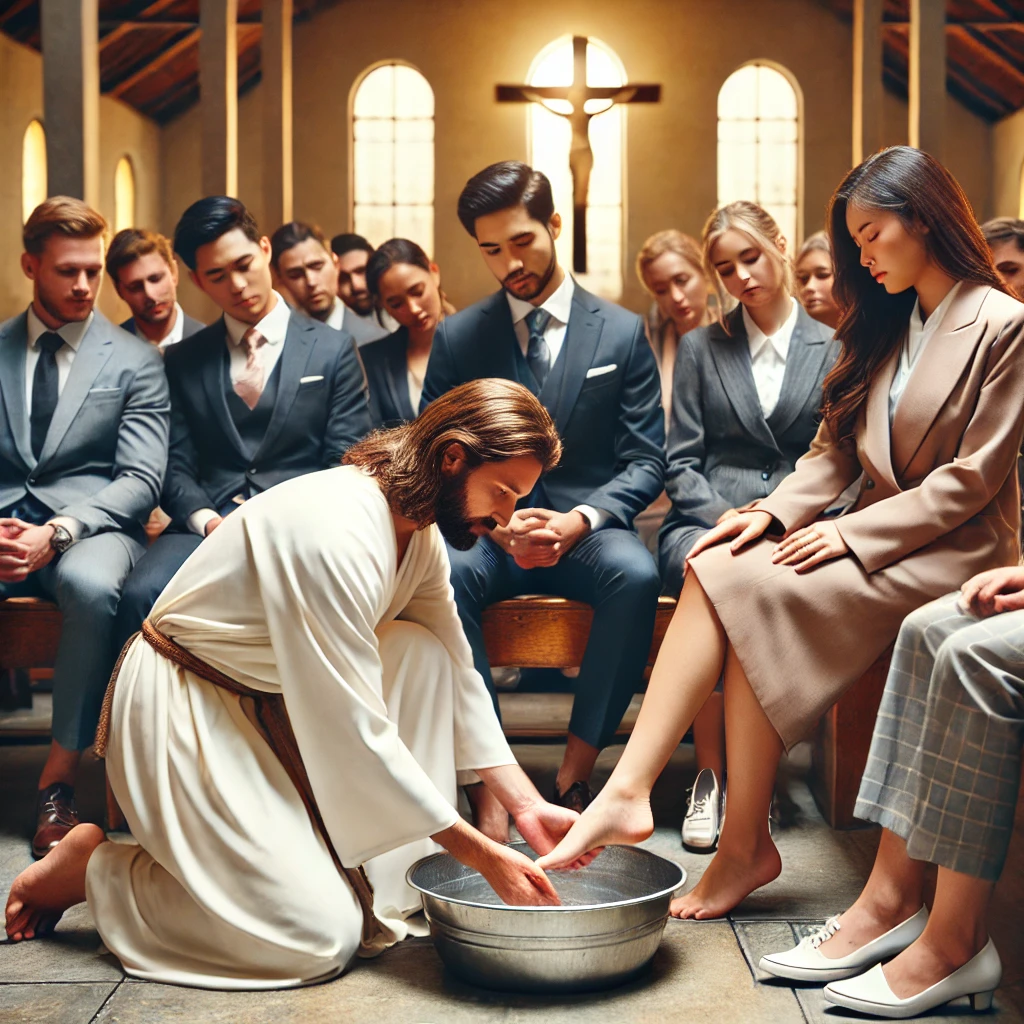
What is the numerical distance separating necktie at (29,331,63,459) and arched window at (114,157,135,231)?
11830mm

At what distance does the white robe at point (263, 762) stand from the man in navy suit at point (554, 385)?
1004 millimetres

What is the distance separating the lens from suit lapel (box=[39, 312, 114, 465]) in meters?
4.18

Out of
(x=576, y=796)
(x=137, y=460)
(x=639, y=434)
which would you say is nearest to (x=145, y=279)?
(x=137, y=460)

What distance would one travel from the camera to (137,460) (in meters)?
4.20

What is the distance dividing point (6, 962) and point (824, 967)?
67.6 inches

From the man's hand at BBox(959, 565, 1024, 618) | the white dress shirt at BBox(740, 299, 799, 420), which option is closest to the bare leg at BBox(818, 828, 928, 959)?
the man's hand at BBox(959, 565, 1024, 618)

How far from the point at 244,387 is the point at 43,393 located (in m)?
0.63

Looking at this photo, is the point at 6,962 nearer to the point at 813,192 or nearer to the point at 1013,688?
the point at 1013,688

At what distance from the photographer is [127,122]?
1566cm

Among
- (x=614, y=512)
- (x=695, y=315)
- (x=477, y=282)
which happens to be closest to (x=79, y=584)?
(x=614, y=512)

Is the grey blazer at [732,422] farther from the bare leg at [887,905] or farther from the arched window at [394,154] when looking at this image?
the arched window at [394,154]

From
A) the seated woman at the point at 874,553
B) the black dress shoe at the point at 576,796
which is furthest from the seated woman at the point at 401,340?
the seated woman at the point at 874,553

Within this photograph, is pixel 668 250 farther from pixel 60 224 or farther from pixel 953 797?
pixel 953 797

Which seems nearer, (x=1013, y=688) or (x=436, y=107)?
(x=1013, y=688)
